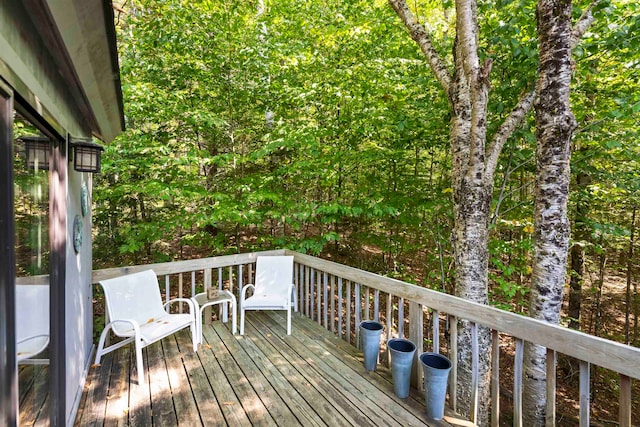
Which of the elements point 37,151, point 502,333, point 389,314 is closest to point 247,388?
point 389,314

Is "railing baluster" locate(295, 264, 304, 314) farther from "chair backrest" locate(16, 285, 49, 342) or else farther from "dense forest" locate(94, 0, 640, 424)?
"chair backrest" locate(16, 285, 49, 342)

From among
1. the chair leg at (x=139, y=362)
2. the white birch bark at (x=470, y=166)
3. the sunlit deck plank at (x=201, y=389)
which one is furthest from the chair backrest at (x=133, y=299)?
the white birch bark at (x=470, y=166)

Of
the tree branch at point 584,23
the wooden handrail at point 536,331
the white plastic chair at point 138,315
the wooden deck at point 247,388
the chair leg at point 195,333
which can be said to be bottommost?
the wooden deck at point 247,388

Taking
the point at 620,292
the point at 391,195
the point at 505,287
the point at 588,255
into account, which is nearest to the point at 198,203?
the point at 391,195

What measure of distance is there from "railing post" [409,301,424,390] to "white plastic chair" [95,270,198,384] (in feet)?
7.37

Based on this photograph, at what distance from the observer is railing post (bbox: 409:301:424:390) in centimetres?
276

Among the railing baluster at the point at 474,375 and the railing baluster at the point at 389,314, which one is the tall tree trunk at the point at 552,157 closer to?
the railing baluster at the point at 474,375

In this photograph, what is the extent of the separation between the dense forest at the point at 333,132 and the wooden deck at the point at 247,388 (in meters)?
1.79

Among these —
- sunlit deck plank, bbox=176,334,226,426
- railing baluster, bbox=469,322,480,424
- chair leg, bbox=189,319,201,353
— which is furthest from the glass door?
railing baluster, bbox=469,322,480,424

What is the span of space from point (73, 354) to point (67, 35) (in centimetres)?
228

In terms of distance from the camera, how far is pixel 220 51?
515 centimetres

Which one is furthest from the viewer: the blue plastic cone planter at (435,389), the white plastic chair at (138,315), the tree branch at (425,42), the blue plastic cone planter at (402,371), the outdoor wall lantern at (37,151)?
the tree branch at (425,42)

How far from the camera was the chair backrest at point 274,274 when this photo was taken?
437 cm

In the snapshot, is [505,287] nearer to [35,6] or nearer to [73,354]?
[73,354]
